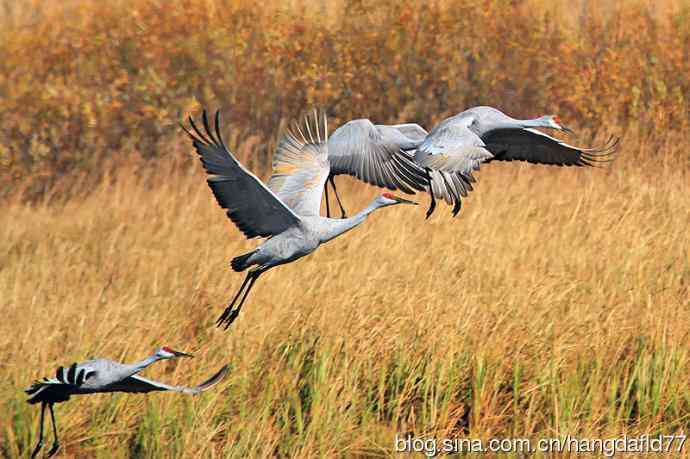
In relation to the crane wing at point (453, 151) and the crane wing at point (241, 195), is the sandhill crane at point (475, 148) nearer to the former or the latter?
the crane wing at point (453, 151)

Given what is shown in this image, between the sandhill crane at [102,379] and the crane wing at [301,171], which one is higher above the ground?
the crane wing at [301,171]

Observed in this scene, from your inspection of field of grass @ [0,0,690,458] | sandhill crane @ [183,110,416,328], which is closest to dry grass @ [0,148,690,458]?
field of grass @ [0,0,690,458]

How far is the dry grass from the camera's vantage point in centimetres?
609

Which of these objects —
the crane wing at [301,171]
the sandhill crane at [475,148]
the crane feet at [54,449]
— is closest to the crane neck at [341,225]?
the sandhill crane at [475,148]

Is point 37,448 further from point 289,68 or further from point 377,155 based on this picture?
point 289,68

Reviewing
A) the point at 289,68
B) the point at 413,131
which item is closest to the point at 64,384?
the point at 413,131

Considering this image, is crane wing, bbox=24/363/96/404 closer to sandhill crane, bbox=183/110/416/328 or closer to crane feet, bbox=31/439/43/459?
sandhill crane, bbox=183/110/416/328

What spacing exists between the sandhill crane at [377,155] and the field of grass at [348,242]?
1422 millimetres

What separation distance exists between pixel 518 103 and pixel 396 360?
5.20 meters

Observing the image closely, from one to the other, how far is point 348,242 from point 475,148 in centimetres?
352

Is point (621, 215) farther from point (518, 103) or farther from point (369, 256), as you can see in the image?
point (518, 103)

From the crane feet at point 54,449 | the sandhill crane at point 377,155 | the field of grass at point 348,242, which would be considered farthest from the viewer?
the field of grass at point 348,242

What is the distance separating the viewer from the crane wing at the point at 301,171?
191 inches

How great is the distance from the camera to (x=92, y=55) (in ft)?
37.2
